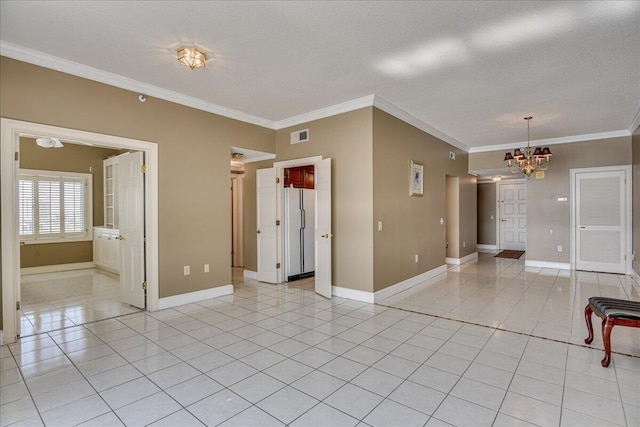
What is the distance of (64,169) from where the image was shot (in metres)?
7.14

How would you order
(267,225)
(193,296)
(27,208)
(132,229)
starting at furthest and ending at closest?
(27,208), (267,225), (193,296), (132,229)

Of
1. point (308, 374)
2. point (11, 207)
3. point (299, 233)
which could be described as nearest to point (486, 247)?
point (299, 233)

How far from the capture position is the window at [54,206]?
6.72 metres

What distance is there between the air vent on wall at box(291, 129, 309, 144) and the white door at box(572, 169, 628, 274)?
19.8 feet

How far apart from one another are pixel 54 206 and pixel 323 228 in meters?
6.28

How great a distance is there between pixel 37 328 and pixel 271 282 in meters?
3.20

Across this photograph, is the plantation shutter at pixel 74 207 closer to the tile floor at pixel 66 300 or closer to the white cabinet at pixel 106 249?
the white cabinet at pixel 106 249

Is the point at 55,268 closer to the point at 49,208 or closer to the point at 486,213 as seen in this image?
the point at 49,208

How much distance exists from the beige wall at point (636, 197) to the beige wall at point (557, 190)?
38 cm

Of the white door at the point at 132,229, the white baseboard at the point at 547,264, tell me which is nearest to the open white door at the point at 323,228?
the white door at the point at 132,229

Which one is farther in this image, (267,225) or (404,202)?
(267,225)

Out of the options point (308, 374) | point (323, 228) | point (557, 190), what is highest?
point (557, 190)

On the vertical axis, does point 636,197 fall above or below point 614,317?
above

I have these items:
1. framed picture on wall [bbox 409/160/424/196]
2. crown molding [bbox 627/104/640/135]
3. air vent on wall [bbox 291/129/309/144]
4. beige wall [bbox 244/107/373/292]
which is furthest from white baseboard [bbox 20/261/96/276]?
crown molding [bbox 627/104/640/135]
